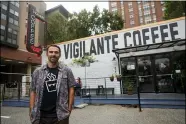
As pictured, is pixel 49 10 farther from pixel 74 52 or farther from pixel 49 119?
pixel 49 119

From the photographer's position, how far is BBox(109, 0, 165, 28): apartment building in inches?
2149

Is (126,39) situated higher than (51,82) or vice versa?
(126,39)

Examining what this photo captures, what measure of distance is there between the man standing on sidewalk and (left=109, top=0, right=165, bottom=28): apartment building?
55.6 m

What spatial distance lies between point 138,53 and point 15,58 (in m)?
15.4

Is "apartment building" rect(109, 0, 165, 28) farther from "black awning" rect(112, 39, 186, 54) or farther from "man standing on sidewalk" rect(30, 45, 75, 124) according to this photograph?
"man standing on sidewalk" rect(30, 45, 75, 124)

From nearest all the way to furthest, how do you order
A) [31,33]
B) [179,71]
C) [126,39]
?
[179,71]
[126,39]
[31,33]

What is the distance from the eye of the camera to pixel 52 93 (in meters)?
2.13

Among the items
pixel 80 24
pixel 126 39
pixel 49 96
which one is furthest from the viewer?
pixel 80 24

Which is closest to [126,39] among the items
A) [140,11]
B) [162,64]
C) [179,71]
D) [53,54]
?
[162,64]

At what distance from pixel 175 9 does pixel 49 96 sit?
79.1 ft

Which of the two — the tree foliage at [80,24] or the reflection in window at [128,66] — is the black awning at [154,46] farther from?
the tree foliage at [80,24]

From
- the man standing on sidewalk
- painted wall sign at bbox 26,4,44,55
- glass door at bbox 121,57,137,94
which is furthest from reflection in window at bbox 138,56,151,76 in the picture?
the man standing on sidewalk

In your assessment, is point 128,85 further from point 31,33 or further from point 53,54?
point 31,33

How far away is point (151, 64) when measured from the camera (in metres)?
9.23
